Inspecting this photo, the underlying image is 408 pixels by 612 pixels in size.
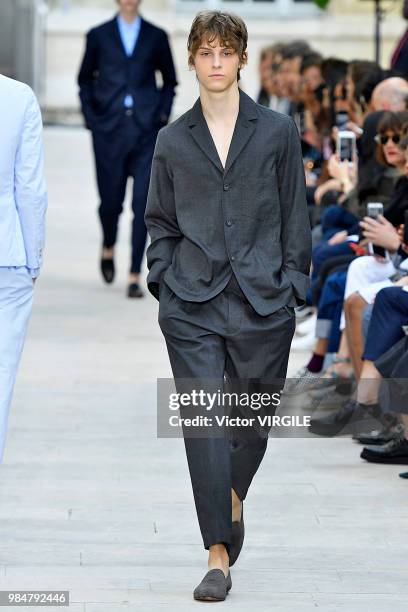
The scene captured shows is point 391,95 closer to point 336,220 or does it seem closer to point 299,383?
point 336,220

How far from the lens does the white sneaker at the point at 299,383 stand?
8.42m

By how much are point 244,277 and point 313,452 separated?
2406mm

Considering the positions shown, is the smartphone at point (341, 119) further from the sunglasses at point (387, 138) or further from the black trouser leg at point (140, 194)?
the sunglasses at point (387, 138)

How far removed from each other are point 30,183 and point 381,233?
2.33 metres

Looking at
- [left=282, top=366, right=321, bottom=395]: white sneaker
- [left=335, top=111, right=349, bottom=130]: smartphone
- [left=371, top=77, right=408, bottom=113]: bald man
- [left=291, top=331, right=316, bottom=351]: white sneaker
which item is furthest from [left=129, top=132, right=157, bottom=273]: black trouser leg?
[left=282, top=366, right=321, bottom=395]: white sneaker

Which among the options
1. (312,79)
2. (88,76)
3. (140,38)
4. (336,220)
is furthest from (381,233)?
(88,76)

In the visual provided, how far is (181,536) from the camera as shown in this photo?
19.4 feet

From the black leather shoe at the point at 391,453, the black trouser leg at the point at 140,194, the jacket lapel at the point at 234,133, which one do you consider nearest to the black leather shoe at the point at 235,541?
the jacket lapel at the point at 234,133

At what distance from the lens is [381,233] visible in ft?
25.1

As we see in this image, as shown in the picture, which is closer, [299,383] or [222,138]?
[222,138]

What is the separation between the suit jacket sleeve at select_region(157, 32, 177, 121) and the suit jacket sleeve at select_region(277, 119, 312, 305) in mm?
7044

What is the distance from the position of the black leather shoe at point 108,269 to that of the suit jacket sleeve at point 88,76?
0.99m

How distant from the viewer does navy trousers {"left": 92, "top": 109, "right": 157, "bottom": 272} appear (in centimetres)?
1194

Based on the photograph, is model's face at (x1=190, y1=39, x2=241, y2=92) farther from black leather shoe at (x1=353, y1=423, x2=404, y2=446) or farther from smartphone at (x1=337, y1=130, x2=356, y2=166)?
smartphone at (x1=337, y1=130, x2=356, y2=166)
